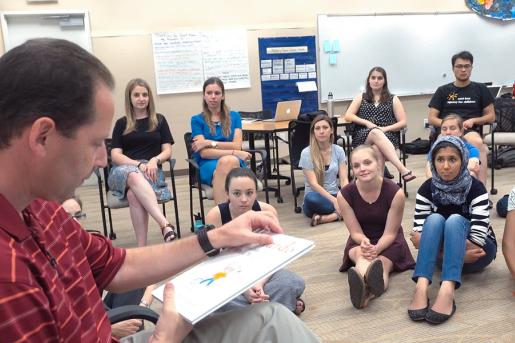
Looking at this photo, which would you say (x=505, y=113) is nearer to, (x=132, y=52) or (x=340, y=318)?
(x=340, y=318)

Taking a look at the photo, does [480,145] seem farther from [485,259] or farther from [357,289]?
[357,289]

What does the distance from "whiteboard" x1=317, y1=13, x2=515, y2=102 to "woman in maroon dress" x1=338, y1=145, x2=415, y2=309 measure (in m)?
4.16

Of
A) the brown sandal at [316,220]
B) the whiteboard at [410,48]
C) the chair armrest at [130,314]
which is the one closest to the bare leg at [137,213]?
the brown sandal at [316,220]

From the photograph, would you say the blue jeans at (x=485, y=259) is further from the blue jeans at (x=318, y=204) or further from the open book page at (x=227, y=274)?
the open book page at (x=227, y=274)

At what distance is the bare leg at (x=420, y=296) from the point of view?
226cm

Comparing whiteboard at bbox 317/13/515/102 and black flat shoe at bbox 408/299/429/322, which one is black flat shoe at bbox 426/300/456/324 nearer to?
black flat shoe at bbox 408/299/429/322

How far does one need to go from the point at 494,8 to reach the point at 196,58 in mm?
4653

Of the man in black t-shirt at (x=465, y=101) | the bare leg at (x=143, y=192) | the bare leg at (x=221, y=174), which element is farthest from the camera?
the man in black t-shirt at (x=465, y=101)

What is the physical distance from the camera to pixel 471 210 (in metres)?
2.47

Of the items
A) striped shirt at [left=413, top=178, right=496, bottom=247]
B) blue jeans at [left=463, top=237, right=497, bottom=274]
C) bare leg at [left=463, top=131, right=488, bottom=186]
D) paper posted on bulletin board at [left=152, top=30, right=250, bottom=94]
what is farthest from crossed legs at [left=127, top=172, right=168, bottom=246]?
paper posted on bulletin board at [left=152, top=30, right=250, bottom=94]

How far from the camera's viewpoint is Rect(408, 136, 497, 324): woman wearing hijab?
7.43ft

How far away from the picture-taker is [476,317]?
2205 millimetres

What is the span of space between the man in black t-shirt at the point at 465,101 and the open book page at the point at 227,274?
3548 mm

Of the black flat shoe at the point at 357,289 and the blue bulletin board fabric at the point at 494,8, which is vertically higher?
the blue bulletin board fabric at the point at 494,8
